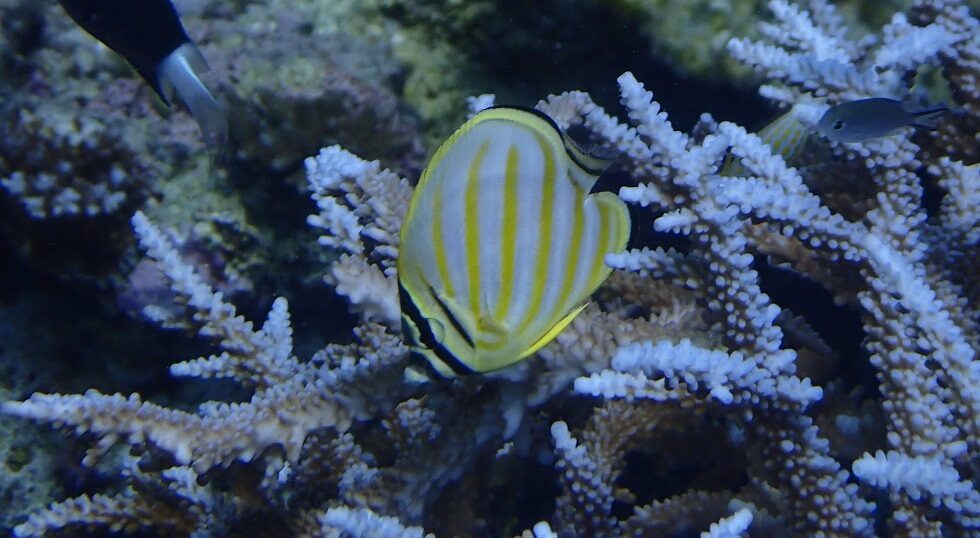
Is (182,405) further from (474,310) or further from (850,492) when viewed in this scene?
(850,492)

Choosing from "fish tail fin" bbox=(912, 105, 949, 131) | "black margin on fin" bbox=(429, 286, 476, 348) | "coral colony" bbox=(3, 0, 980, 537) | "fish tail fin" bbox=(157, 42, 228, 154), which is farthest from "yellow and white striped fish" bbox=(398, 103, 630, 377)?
"fish tail fin" bbox=(157, 42, 228, 154)

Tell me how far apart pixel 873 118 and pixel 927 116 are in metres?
0.14

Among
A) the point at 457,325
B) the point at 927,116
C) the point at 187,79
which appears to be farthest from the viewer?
the point at 187,79

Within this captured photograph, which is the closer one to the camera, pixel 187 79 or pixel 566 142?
pixel 566 142

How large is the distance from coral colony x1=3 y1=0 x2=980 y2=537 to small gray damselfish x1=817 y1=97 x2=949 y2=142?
106 millimetres

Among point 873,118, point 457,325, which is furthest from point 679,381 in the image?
point 873,118

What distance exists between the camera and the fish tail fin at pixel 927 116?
1818 mm

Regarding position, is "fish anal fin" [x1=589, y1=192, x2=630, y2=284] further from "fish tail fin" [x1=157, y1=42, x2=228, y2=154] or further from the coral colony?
"fish tail fin" [x1=157, y1=42, x2=228, y2=154]

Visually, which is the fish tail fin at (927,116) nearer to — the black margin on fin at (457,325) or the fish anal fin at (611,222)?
the fish anal fin at (611,222)

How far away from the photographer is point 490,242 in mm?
1312

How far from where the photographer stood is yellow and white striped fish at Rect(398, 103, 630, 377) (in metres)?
1.29

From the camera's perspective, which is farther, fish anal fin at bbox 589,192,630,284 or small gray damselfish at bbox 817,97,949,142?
small gray damselfish at bbox 817,97,949,142

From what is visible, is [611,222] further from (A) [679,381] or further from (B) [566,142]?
(A) [679,381]

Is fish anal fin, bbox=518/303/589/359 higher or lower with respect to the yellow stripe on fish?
higher
